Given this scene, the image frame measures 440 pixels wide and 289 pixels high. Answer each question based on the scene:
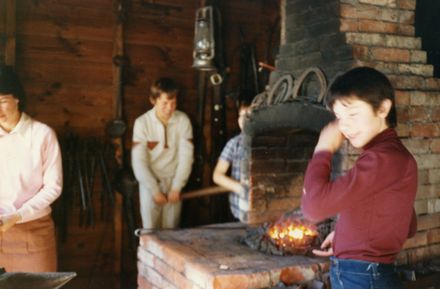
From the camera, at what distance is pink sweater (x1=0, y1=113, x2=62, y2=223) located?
293 cm

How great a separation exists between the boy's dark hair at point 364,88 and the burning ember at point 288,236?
1.18 meters

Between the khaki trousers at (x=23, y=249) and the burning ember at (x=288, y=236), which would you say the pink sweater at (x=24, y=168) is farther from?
the burning ember at (x=288, y=236)

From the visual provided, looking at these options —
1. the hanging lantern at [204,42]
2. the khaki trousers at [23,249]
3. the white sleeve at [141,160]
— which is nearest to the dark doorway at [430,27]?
the hanging lantern at [204,42]

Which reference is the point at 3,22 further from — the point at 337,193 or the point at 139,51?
the point at 337,193

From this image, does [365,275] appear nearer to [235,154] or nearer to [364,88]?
[364,88]

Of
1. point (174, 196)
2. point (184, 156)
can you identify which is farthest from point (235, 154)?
point (174, 196)

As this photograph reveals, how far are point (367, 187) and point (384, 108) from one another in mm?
303

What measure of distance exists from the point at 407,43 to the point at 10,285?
242 centimetres

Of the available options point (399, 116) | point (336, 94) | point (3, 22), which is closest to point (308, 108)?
point (399, 116)

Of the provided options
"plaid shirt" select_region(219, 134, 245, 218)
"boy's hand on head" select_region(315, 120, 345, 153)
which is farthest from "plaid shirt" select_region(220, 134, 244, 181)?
"boy's hand on head" select_region(315, 120, 345, 153)

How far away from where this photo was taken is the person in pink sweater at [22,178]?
2916mm

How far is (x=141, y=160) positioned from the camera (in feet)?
13.8

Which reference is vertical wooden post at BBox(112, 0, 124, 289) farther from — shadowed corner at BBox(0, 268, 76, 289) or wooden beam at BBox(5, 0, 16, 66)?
shadowed corner at BBox(0, 268, 76, 289)

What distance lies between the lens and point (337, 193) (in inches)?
68.9
